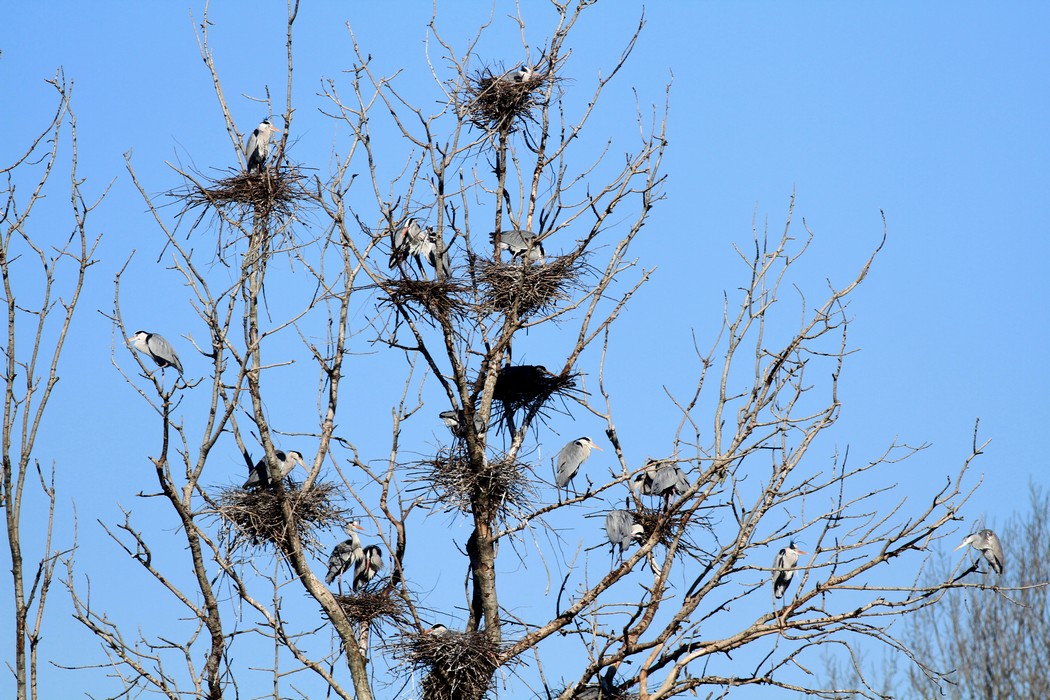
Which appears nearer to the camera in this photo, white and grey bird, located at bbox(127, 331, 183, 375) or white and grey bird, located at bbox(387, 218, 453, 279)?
white and grey bird, located at bbox(387, 218, 453, 279)

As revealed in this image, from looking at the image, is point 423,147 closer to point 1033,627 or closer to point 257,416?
point 257,416

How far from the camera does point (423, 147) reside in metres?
6.43

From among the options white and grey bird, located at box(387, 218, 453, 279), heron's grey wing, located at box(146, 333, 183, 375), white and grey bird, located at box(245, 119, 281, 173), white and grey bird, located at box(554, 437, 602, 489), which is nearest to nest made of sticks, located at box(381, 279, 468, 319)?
white and grey bird, located at box(387, 218, 453, 279)

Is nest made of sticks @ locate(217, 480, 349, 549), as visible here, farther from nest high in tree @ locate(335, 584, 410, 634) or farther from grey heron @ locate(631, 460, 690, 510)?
grey heron @ locate(631, 460, 690, 510)

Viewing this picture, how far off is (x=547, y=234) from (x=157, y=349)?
3.19 meters

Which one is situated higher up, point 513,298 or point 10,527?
Result: point 513,298

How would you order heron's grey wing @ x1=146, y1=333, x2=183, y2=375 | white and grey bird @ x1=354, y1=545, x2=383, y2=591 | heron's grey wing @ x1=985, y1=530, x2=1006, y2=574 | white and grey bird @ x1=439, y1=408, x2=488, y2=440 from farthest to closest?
heron's grey wing @ x1=146, y1=333, x2=183, y2=375
white and grey bird @ x1=354, y1=545, x2=383, y2=591
heron's grey wing @ x1=985, y1=530, x2=1006, y2=574
white and grey bird @ x1=439, y1=408, x2=488, y2=440

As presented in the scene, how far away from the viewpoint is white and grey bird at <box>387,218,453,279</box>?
6.61m

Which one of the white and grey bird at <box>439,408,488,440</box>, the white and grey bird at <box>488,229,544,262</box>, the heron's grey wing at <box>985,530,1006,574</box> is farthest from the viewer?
the heron's grey wing at <box>985,530,1006,574</box>

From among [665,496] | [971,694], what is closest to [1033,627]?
[971,694]

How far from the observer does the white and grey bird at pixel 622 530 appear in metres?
7.21

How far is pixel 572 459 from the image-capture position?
7.91 m

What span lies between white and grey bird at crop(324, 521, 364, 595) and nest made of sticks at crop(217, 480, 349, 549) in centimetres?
37

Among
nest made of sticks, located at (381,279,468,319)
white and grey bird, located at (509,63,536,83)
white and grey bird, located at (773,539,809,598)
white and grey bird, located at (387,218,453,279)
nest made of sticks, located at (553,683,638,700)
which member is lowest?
nest made of sticks, located at (553,683,638,700)
